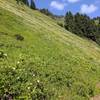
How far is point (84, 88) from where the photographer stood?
2373cm

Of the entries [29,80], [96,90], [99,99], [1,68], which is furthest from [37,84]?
[96,90]

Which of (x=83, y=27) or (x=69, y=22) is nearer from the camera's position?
(x=83, y=27)

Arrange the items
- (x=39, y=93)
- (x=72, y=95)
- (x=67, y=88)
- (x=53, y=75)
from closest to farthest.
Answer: (x=39, y=93), (x=72, y=95), (x=67, y=88), (x=53, y=75)

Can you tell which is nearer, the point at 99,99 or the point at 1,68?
the point at 1,68

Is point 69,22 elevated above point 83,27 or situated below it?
above

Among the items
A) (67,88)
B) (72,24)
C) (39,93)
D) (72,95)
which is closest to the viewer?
(39,93)

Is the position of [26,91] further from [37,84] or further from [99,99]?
[99,99]

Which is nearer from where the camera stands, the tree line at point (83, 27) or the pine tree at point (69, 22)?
the pine tree at point (69, 22)

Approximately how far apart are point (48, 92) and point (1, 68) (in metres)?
3.00

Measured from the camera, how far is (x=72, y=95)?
70.1ft

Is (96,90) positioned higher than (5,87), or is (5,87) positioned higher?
(5,87)

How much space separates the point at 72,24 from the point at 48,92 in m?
136

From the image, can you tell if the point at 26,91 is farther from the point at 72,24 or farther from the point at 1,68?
the point at 72,24

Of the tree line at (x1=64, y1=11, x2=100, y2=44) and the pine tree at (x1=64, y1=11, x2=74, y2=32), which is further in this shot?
the tree line at (x1=64, y1=11, x2=100, y2=44)
